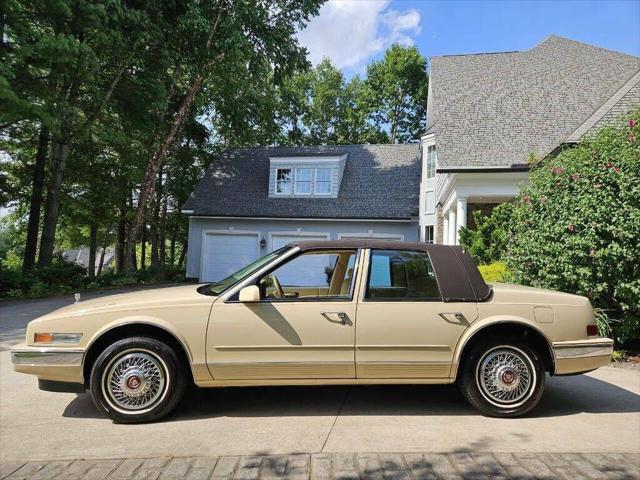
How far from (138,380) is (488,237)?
388 inches

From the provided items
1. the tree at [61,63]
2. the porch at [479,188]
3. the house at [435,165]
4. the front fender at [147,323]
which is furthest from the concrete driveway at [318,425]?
the tree at [61,63]

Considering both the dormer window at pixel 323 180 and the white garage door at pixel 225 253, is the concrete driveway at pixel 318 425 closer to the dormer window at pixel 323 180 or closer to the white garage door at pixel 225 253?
the white garage door at pixel 225 253

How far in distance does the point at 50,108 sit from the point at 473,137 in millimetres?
11845

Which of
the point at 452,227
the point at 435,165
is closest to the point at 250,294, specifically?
the point at 452,227

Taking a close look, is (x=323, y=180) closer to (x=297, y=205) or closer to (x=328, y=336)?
(x=297, y=205)

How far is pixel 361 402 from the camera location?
467cm

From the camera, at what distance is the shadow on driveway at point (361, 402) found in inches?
172

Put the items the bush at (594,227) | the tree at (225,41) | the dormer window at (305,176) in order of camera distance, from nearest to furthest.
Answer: the bush at (594,227), the tree at (225,41), the dormer window at (305,176)

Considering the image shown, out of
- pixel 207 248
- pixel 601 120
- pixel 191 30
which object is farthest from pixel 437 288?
pixel 207 248

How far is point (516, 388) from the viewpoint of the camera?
13.9 ft

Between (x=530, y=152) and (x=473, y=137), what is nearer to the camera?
(x=530, y=152)

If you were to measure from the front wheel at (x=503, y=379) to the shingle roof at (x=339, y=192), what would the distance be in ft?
52.9

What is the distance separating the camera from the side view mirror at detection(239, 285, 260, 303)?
4.01 meters

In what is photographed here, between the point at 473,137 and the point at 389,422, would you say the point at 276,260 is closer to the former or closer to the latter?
the point at 389,422
